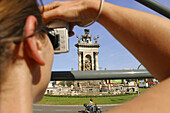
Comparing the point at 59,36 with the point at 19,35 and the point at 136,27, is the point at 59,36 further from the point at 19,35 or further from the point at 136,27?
the point at 136,27

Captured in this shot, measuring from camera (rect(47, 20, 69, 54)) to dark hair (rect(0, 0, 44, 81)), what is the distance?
0.99ft

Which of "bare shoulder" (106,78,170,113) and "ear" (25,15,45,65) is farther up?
"ear" (25,15,45,65)

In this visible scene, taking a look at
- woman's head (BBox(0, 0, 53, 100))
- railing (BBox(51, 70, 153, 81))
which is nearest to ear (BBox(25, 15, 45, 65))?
woman's head (BBox(0, 0, 53, 100))

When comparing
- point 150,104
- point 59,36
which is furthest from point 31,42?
point 150,104

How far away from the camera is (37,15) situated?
785 mm

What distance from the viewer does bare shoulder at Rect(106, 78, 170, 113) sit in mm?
565

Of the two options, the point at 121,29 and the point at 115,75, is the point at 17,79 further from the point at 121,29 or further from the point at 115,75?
the point at 115,75

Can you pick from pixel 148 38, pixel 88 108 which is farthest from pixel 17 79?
pixel 88 108

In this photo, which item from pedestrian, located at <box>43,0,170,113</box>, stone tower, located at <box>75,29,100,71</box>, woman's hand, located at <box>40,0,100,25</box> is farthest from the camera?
stone tower, located at <box>75,29,100,71</box>

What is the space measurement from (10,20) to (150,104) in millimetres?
721

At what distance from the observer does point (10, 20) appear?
66cm

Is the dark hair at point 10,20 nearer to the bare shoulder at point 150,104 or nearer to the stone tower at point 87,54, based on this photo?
the bare shoulder at point 150,104

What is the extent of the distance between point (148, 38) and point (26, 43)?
0.69 metres

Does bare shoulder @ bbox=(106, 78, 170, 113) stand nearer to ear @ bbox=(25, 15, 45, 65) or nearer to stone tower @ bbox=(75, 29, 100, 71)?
ear @ bbox=(25, 15, 45, 65)
